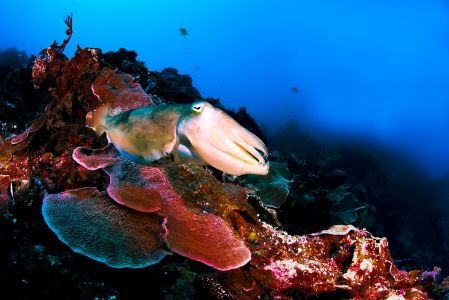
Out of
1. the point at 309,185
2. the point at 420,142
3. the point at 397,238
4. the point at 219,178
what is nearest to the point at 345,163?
the point at 397,238

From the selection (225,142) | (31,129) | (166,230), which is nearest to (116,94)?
(31,129)

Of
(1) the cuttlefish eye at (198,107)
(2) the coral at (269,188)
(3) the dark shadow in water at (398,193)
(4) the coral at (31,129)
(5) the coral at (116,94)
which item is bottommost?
(3) the dark shadow in water at (398,193)

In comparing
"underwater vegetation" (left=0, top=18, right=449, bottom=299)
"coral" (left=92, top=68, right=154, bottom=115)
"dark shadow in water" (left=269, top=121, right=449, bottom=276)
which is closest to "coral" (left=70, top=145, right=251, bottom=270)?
"underwater vegetation" (left=0, top=18, right=449, bottom=299)

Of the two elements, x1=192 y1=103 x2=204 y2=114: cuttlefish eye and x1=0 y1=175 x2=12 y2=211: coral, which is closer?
x1=192 y1=103 x2=204 y2=114: cuttlefish eye

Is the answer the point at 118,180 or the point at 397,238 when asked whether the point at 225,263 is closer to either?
the point at 118,180

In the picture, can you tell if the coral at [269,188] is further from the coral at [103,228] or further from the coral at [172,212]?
the coral at [103,228]

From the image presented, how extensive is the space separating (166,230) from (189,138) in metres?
1.03

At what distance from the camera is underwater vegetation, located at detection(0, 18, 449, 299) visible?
2.25m

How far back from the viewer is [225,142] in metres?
2.02

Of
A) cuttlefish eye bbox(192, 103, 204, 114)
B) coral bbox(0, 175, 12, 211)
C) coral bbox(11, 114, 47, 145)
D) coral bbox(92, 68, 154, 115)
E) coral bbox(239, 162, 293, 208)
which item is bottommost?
coral bbox(0, 175, 12, 211)

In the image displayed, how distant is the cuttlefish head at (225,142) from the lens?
6.62 feet

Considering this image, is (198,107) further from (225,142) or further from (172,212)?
(172,212)

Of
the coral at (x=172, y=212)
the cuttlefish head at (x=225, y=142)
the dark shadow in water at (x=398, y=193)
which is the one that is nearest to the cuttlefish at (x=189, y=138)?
the cuttlefish head at (x=225, y=142)

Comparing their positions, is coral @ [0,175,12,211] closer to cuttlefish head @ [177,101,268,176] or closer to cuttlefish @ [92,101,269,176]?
cuttlefish @ [92,101,269,176]
